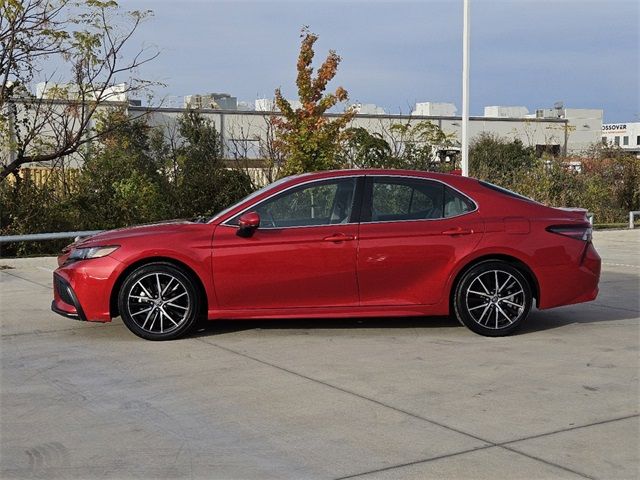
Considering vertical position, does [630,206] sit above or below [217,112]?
below

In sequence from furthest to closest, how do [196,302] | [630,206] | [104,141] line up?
[630,206] < [104,141] < [196,302]

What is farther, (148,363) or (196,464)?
(148,363)

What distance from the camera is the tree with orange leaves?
18500 mm

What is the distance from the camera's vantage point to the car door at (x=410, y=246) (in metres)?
7.97

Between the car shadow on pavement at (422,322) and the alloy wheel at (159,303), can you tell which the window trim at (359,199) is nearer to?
the alloy wheel at (159,303)

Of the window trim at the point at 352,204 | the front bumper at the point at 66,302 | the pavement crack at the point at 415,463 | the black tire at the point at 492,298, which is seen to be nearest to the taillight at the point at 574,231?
the black tire at the point at 492,298

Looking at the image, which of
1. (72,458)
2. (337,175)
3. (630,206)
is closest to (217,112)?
(630,206)

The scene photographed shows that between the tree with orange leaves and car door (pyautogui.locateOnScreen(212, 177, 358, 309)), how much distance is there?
1032cm

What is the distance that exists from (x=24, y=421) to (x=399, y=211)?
13.1ft

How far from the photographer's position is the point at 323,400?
5965mm

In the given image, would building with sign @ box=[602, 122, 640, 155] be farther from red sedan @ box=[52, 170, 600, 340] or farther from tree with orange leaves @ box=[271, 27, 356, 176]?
red sedan @ box=[52, 170, 600, 340]

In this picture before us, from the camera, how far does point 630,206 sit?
80.0ft

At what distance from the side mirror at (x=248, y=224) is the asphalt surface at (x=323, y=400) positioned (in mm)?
985

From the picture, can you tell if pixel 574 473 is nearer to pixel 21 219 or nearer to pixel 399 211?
pixel 399 211
